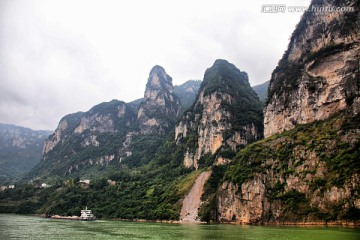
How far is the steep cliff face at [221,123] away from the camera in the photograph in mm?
150750

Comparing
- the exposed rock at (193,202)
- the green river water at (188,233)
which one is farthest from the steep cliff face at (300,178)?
the exposed rock at (193,202)

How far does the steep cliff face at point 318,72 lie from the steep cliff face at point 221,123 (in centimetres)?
2130

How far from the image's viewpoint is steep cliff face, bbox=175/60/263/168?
5935 inches

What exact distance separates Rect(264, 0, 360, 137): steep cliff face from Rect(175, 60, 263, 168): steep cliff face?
21299 millimetres

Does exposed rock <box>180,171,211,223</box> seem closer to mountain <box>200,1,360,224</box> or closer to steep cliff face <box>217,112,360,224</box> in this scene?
mountain <box>200,1,360,224</box>

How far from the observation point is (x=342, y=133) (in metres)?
84.5

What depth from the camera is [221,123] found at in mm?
156500

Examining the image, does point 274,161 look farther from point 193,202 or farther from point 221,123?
point 221,123

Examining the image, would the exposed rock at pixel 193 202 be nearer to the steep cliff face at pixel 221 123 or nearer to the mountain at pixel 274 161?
the mountain at pixel 274 161

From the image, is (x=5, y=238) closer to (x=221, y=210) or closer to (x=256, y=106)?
(x=221, y=210)

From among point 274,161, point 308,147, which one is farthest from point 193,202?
point 308,147

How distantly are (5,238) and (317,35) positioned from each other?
11387 cm

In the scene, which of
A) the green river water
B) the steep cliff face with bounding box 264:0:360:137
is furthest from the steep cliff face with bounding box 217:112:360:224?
the green river water

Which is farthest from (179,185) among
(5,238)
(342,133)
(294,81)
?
(5,238)
